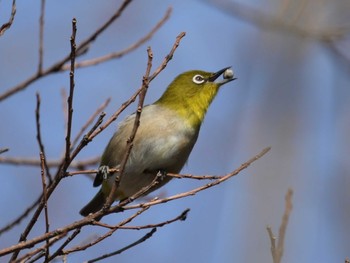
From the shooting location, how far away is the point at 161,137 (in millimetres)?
5441

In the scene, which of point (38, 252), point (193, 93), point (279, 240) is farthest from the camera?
point (193, 93)

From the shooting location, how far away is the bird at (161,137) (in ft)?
17.6

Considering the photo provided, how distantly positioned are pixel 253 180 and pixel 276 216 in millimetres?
553

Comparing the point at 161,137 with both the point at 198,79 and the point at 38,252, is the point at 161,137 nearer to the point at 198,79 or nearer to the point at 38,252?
the point at 198,79

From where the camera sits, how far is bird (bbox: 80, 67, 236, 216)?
5359mm

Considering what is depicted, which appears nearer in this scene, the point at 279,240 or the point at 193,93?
the point at 279,240

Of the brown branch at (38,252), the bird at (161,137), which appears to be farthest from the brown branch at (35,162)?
the brown branch at (38,252)

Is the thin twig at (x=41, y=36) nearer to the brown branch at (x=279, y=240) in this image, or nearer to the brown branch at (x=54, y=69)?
the brown branch at (x=54, y=69)

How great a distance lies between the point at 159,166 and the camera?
5.40 m

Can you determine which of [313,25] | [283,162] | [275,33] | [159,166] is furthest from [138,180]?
[313,25]

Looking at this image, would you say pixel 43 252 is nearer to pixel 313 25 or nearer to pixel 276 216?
pixel 276 216

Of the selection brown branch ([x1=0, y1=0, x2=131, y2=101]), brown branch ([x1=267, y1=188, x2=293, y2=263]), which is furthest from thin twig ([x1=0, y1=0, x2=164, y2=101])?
brown branch ([x1=267, y1=188, x2=293, y2=263])

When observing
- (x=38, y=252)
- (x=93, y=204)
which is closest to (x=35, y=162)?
(x=93, y=204)

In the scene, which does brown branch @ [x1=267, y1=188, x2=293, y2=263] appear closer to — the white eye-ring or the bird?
the bird
